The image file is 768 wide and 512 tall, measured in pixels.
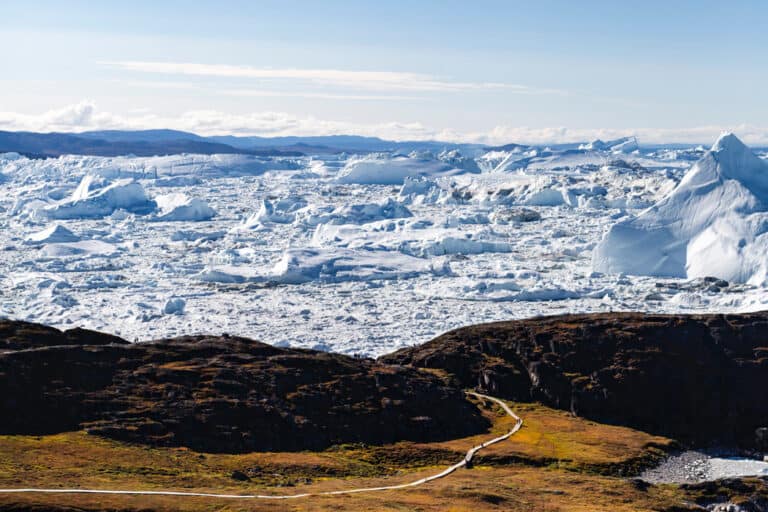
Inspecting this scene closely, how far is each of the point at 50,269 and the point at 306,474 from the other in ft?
214

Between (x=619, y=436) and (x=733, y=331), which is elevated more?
(x=733, y=331)

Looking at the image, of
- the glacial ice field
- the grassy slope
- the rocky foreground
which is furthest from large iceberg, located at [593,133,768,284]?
the grassy slope

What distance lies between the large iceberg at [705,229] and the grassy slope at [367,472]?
144 ft

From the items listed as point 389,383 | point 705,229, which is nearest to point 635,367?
point 389,383

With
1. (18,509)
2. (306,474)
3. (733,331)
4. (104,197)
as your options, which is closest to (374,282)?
(733,331)

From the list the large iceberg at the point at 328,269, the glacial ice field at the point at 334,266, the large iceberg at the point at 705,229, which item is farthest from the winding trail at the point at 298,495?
the large iceberg at the point at 705,229

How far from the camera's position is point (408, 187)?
6457 inches

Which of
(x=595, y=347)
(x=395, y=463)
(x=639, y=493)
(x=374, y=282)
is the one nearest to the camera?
(x=639, y=493)

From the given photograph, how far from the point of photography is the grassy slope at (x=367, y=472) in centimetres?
2962

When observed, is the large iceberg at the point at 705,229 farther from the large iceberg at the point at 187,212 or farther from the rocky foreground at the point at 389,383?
the large iceberg at the point at 187,212

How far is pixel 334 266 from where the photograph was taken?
91.0 m

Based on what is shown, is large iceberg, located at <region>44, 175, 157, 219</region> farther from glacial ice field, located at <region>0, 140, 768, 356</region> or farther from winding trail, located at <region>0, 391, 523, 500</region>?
winding trail, located at <region>0, 391, 523, 500</region>

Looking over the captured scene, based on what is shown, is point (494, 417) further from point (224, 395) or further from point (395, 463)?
point (224, 395)

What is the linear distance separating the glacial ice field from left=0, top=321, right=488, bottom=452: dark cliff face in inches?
611
